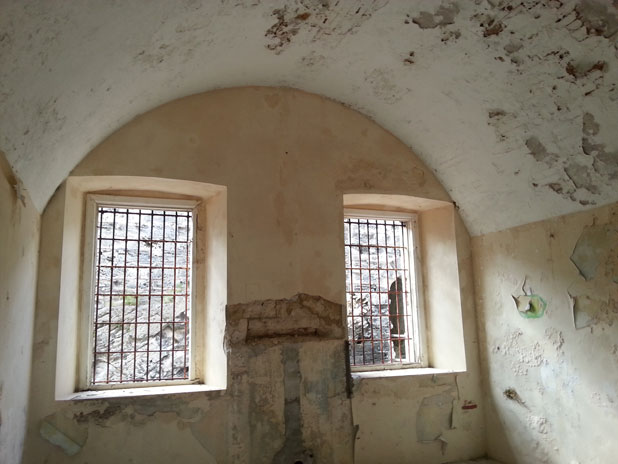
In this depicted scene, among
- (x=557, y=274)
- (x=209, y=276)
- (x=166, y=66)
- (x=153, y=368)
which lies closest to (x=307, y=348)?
(x=209, y=276)

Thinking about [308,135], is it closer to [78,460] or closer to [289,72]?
[289,72]

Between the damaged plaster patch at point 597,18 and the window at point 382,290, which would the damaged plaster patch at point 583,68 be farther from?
the window at point 382,290

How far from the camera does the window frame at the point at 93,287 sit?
3154 mm

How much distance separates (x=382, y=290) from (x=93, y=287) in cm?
223

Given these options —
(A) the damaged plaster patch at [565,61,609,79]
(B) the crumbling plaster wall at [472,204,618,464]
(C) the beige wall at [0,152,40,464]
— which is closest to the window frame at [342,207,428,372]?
(B) the crumbling plaster wall at [472,204,618,464]

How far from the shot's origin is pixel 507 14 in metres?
2.40

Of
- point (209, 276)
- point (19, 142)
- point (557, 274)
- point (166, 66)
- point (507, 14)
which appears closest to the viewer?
point (19, 142)

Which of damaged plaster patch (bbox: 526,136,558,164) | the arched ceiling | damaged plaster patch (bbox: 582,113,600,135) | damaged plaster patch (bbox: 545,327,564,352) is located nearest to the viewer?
the arched ceiling

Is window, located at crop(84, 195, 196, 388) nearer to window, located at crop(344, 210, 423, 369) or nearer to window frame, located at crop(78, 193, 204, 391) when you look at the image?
window frame, located at crop(78, 193, 204, 391)

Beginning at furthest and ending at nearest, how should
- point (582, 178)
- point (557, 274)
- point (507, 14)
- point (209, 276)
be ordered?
1. point (209, 276)
2. point (557, 274)
3. point (582, 178)
4. point (507, 14)

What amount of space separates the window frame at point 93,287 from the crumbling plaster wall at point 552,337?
219 cm

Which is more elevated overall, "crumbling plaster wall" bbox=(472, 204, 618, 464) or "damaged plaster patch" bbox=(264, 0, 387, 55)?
"damaged plaster patch" bbox=(264, 0, 387, 55)

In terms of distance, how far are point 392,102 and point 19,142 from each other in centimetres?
243

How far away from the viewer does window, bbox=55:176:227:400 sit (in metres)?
3.15
